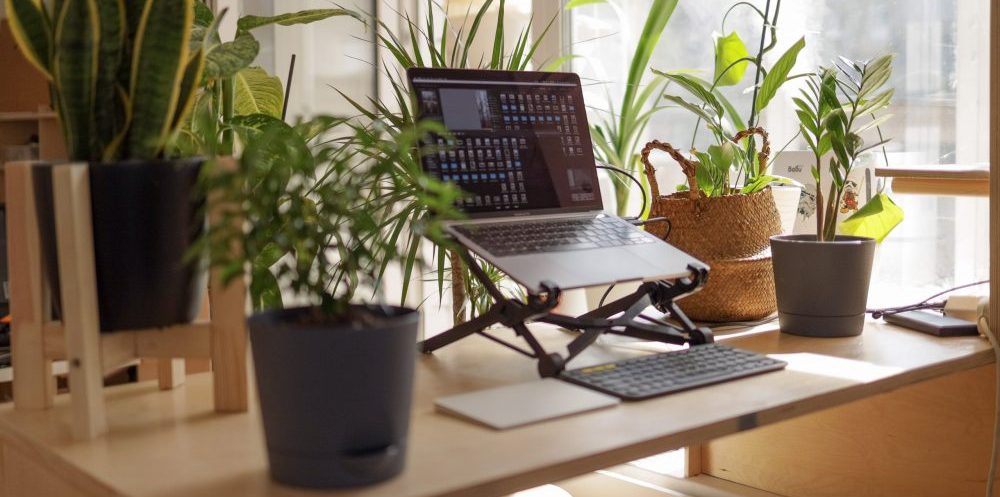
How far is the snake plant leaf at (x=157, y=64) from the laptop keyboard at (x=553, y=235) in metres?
0.44

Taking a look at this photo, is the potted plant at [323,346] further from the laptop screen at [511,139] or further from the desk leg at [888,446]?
the desk leg at [888,446]

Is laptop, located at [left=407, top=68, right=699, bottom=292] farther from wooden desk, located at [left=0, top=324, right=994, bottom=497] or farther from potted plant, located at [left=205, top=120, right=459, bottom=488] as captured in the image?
potted plant, located at [left=205, top=120, right=459, bottom=488]

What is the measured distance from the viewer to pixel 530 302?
1217 mm

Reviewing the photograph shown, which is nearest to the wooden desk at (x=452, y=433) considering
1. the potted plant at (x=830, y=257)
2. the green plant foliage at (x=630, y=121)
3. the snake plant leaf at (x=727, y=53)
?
the potted plant at (x=830, y=257)

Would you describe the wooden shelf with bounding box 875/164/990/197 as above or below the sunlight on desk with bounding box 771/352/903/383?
above

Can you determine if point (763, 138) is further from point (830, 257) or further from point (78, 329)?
point (78, 329)

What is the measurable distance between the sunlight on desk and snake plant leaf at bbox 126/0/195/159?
30.5 inches

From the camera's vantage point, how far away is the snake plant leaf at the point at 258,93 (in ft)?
6.09

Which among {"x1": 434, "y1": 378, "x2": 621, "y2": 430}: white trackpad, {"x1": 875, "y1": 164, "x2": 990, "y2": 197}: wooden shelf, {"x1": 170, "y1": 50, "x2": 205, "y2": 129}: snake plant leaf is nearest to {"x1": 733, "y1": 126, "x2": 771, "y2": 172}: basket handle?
{"x1": 875, "y1": 164, "x2": 990, "y2": 197}: wooden shelf

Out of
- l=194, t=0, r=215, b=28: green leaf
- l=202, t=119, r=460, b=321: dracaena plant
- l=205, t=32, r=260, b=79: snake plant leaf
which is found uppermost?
l=194, t=0, r=215, b=28: green leaf

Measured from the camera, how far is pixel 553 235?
1381mm

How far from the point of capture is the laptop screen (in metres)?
1.39

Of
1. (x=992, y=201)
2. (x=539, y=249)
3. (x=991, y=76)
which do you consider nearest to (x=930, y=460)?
(x=992, y=201)

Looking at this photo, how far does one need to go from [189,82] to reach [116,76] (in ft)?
0.24
